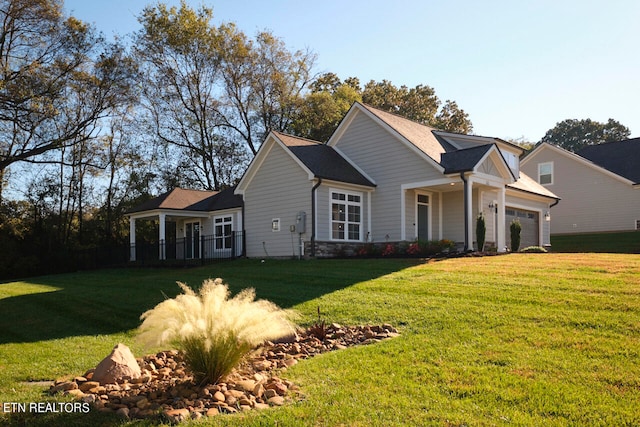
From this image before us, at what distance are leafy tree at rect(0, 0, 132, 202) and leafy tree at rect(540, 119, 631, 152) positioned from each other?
4849 centimetres

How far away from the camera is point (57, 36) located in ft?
87.7

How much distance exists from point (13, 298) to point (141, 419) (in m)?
12.2

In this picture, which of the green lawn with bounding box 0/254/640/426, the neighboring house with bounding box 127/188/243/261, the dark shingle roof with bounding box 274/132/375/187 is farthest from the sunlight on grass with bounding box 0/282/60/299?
the dark shingle roof with bounding box 274/132/375/187

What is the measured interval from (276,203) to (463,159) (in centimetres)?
687

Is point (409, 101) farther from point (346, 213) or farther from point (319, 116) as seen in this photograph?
point (346, 213)

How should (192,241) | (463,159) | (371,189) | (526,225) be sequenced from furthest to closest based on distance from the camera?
(192,241), (526,225), (371,189), (463,159)

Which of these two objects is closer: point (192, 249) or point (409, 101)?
point (192, 249)

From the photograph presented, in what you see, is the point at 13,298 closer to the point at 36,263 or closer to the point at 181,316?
the point at 181,316

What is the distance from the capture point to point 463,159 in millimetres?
18125

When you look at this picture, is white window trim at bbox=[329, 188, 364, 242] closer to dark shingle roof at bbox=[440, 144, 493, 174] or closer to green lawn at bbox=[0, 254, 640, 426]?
dark shingle roof at bbox=[440, 144, 493, 174]

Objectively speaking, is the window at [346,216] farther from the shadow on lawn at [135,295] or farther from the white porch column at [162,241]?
the white porch column at [162,241]

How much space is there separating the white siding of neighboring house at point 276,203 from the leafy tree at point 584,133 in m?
48.1

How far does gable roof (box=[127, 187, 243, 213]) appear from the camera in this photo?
80.5 feet

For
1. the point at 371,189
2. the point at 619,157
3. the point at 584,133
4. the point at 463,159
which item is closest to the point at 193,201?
the point at 371,189
